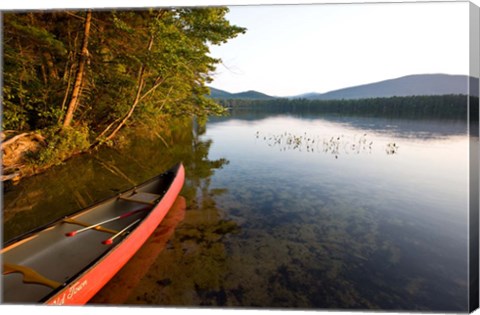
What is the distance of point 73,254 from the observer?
3.66 meters

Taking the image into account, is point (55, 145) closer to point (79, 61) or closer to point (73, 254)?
point (79, 61)

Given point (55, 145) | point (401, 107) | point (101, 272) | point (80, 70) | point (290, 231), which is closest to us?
point (101, 272)

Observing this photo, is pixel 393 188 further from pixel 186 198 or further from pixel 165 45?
pixel 165 45

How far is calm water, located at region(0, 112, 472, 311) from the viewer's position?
11.4 feet

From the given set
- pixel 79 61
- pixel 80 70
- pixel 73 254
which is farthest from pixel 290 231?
pixel 79 61

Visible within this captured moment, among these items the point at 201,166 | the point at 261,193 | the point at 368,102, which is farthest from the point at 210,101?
the point at 368,102

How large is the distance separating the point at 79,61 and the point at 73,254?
7457 millimetres

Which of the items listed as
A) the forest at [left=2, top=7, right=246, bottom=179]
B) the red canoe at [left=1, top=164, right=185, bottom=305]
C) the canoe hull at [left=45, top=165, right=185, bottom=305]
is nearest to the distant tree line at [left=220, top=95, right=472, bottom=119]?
the forest at [left=2, top=7, right=246, bottom=179]

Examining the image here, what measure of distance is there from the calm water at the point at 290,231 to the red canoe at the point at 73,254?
0.52 meters

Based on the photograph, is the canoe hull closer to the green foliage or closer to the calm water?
the calm water

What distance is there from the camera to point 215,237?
4.88 metres

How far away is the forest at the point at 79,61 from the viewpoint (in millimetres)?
7168

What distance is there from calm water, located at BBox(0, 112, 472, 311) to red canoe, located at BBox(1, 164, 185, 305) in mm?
519

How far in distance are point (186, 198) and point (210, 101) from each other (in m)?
7.14
